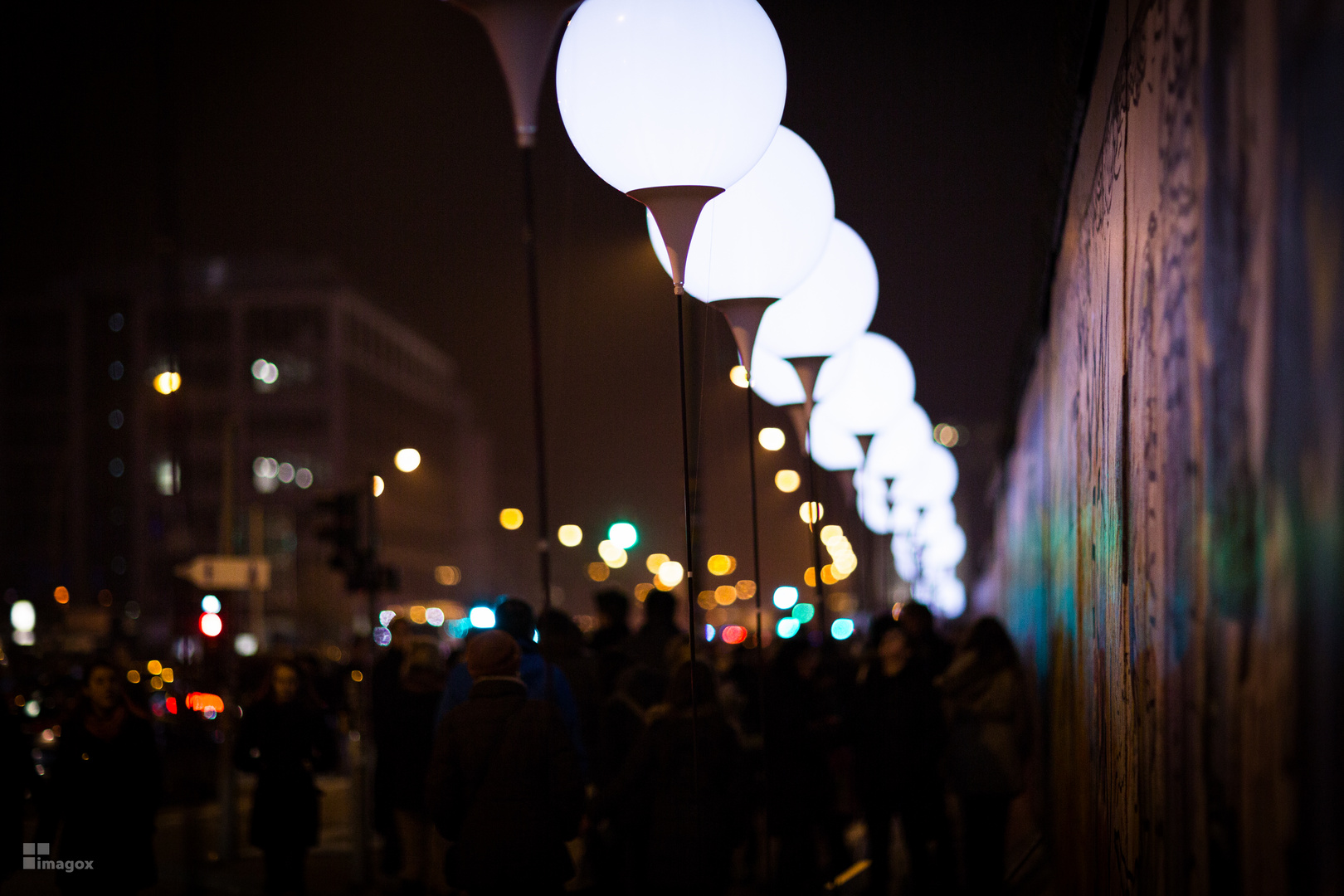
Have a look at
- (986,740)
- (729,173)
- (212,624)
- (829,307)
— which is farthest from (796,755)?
(212,624)

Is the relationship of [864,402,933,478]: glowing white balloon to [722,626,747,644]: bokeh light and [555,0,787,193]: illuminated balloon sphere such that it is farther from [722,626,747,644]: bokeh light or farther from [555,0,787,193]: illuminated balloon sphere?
[555,0,787,193]: illuminated balloon sphere

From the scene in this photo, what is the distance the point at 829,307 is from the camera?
31.2 ft

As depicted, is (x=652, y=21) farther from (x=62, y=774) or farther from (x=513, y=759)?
(x=62, y=774)

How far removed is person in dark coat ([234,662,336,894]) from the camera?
364 inches

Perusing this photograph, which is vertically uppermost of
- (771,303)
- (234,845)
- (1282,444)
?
(771,303)

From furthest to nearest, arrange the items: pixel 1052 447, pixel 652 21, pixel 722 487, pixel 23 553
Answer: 1. pixel 23 553
2. pixel 722 487
3. pixel 1052 447
4. pixel 652 21

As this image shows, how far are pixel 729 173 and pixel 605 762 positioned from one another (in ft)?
13.9

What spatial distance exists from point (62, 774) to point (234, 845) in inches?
202

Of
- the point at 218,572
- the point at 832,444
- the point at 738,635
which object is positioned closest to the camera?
the point at 832,444

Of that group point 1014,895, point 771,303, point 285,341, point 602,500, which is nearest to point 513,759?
point 771,303

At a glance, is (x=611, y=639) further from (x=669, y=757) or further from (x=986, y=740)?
(x=669, y=757)

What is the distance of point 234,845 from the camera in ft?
42.0

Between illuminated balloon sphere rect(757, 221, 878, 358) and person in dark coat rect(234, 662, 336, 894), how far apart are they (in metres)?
3.90

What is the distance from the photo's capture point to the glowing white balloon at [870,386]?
13148 millimetres
